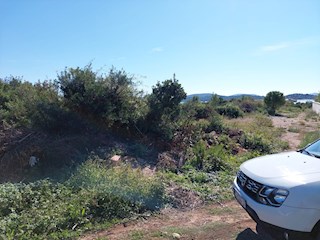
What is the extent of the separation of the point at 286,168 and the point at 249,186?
490mm

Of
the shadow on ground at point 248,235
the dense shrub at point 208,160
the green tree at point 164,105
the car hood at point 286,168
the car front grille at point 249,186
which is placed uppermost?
the green tree at point 164,105

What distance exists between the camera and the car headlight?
2.92m

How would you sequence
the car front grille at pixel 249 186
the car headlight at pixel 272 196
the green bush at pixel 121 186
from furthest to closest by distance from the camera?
the green bush at pixel 121 186 → the car front grille at pixel 249 186 → the car headlight at pixel 272 196

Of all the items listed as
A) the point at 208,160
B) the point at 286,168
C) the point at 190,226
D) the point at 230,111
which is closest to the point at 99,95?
the point at 208,160

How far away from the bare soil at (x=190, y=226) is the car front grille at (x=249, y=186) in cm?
79

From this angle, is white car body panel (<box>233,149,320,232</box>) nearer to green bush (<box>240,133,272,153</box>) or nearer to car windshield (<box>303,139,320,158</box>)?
car windshield (<box>303,139,320,158</box>)

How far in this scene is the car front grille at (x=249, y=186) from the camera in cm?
325

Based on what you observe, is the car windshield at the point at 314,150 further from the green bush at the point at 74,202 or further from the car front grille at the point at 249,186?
the green bush at the point at 74,202

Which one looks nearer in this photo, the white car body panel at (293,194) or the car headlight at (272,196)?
the white car body panel at (293,194)

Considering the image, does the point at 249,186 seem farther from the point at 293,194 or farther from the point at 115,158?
the point at 115,158

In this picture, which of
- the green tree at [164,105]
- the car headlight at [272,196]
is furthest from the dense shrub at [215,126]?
the car headlight at [272,196]

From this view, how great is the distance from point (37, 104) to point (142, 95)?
3.20 m

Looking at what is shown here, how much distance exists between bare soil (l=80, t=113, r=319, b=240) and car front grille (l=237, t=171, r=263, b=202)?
79 cm

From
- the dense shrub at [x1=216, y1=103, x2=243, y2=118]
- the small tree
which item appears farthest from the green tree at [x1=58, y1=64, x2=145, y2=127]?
the small tree
